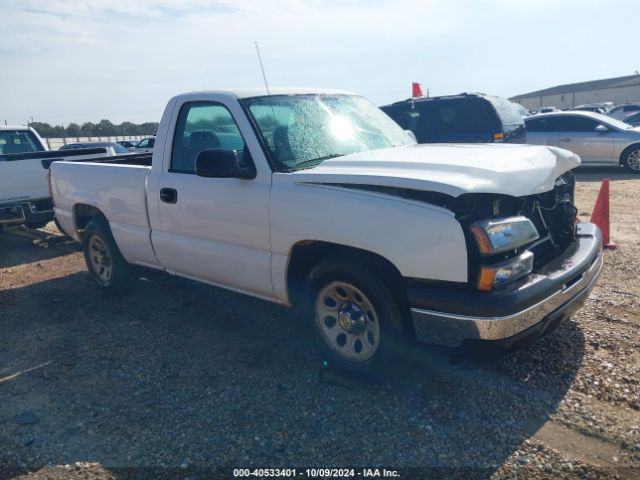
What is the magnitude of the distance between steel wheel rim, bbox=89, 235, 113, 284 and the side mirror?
93.7 inches

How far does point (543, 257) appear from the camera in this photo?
3.55m

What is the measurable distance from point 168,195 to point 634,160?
11351mm

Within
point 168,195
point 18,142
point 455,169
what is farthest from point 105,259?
point 18,142

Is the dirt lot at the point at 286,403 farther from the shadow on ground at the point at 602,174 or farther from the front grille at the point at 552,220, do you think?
the shadow on ground at the point at 602,174

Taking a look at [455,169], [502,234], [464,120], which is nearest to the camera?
[502,234]

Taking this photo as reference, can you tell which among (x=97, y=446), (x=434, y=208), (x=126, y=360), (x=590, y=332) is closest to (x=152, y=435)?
(x=97, y=446)

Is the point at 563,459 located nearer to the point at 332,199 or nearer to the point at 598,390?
the point at 598,390

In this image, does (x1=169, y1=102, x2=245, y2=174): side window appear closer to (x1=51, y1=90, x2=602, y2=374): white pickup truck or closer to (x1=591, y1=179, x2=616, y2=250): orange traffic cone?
(x1=51, y1=90, x2=602, y2=374): white pickup truck

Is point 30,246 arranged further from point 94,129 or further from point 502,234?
point 94,129

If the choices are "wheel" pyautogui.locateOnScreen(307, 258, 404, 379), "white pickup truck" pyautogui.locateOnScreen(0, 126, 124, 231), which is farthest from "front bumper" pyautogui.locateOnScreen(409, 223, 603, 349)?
"white pickup truck" pyautogui.locateOnScreen(0, 126, 124, 231)

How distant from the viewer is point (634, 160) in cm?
1212

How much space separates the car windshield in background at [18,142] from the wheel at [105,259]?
5131 mm

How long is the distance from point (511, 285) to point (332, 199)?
114cm

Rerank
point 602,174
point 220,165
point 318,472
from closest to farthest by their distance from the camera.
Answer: point 318,472, point 220,165, point 602,174
